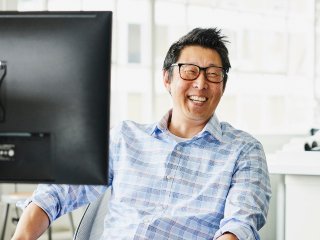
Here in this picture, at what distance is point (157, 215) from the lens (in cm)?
165

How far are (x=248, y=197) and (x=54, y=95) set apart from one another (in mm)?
739

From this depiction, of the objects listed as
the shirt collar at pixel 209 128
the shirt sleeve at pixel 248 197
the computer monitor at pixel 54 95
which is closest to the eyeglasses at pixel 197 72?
the shirt collar at pixel 209 128

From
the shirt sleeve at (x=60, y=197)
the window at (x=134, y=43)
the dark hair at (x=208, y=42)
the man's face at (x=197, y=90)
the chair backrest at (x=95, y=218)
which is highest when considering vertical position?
the window at (x=134, y=43)

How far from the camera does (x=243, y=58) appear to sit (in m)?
4.45

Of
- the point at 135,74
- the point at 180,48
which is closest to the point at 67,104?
the point at 180,48

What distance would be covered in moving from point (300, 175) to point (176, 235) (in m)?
0.57

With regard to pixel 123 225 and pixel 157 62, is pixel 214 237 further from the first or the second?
pixel 157 62

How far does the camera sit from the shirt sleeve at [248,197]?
1498 mm

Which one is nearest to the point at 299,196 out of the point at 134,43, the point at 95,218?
the point at 95,218

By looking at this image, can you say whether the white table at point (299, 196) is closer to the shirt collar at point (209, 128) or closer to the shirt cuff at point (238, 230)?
the shirt collar at point (209, 128)

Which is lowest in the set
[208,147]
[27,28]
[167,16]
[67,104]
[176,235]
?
[176,235]

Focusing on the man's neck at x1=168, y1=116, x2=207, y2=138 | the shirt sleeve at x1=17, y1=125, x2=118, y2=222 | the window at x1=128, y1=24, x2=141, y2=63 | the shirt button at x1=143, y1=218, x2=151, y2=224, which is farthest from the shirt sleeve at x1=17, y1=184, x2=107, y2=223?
the window at x1=128, y1=24, x2=141, y2=63

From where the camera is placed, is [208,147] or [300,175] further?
[300,175]

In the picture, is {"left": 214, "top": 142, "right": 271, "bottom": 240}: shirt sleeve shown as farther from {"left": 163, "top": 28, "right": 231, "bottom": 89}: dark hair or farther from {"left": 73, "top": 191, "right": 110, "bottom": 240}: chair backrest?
{"left": 73, "top": 191, "right": 110, "bottom": 240}: chair backrest
